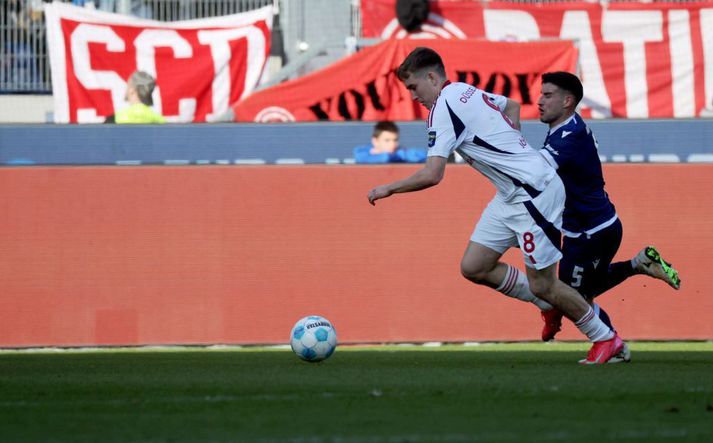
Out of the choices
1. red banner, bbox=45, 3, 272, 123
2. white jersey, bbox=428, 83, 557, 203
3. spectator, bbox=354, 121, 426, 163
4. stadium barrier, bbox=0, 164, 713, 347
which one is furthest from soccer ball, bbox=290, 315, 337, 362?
red banner, bbox=45, 3, 272, 123

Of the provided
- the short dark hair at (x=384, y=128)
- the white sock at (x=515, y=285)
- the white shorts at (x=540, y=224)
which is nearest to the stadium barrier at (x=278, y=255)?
the short dark hair at (x=384, y=128)

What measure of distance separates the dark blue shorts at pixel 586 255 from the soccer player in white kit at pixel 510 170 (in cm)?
47

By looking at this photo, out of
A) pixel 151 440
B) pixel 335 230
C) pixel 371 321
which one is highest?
pixel 151 440

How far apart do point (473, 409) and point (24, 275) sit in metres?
6.65

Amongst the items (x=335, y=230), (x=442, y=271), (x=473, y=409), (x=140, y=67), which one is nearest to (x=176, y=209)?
(x=335, y=230)

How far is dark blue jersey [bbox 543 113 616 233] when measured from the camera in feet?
28.6

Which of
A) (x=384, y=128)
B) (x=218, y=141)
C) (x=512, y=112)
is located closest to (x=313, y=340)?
(x=512, y=112)

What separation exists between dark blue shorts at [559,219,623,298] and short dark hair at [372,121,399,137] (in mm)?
3998

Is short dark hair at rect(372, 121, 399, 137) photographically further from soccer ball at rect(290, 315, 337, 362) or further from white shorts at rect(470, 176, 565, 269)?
white shorts at rect(470, 176, 565, 269)

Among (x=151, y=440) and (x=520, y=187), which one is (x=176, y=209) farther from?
(x=151, y=440)

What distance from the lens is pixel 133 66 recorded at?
1568cm

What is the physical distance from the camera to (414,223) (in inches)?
472

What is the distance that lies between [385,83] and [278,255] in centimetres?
372

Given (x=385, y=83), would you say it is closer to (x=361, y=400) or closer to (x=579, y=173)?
(x=579, y=173)
